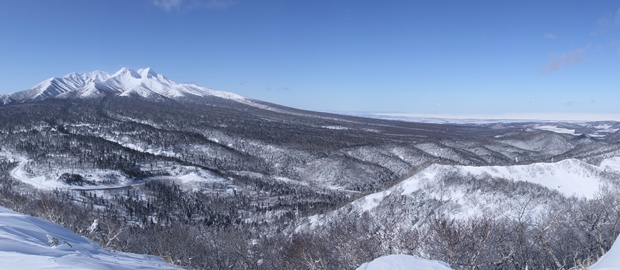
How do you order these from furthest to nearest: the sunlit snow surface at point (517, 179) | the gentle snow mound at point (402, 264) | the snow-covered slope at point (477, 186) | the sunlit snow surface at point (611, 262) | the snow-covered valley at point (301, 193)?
1. the sunlit snow surface at point (517, 179)
2. the snow-covered slope at point (477, 186)
3. the snow-covered valley at point (301, 193)
4. the gentle snow mound at point (402, 264)
5. the sunlit snow surface at point (611, 262)

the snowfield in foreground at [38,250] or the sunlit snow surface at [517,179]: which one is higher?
the snowfield in foreground at [38,250]

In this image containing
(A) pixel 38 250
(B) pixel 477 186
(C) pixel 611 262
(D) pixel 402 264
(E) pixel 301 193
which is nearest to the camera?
(C) pixel 611 262

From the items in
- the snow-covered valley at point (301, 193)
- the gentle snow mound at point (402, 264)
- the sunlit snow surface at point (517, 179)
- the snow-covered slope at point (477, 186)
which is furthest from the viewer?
the sunlit snow surface at point (517, 179)

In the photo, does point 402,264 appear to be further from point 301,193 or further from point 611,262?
point 301,193

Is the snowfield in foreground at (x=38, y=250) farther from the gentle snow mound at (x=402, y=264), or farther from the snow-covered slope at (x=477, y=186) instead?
the snow-covered slope at (x=477, y=186)

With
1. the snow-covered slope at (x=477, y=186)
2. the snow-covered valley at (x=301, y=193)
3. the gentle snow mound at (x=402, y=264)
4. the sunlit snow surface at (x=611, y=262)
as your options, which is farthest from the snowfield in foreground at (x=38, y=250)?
the snow-covered slope at (x=477, y=186)

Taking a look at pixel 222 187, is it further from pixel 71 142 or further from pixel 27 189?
pixel 71 142

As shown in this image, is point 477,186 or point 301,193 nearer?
point 477,186

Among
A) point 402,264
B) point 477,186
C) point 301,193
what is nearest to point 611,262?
point 402,264

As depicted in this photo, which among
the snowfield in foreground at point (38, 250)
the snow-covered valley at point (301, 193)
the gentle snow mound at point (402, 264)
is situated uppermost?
the snowfield in foreground at point (38, 250)

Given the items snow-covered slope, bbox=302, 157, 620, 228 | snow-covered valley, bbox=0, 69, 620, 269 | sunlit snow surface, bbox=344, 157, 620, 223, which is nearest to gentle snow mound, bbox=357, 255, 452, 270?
snow-covered valley, bbox=0, 69, 620, 269

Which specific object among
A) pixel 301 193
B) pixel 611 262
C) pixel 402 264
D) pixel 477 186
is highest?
pixel 611 262
